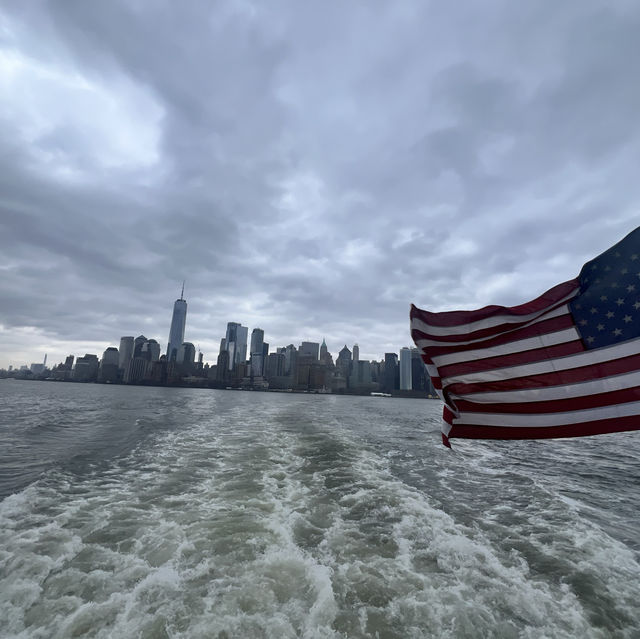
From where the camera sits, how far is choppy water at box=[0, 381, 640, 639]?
5113 millimetres

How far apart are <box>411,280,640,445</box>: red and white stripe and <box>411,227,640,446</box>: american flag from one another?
0.04 feet

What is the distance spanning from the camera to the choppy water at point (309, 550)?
5113mm

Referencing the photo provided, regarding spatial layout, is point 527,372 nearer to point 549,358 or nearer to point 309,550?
point 549,358

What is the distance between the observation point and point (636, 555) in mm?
7484

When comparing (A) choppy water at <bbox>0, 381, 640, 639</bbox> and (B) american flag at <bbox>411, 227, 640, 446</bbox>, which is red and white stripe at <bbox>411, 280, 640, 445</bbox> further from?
(A) choppy water at <bbox>0, 381, 640, 639</bbox>

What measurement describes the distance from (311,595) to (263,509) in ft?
13.0

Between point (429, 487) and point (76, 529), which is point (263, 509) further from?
point (429, 487)

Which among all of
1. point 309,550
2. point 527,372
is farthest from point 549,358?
point 309,550

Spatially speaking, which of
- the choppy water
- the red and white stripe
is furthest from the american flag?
the choppy water

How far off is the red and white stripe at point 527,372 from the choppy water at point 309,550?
3076 millimetres

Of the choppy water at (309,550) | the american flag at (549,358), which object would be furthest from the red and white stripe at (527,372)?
the choppy water at (309,550)

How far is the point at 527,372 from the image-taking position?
514 centimetres

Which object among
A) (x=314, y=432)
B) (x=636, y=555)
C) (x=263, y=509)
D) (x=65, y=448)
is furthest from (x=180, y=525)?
(x=314, y=432)

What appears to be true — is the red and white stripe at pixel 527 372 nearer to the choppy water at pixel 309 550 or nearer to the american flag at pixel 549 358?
the american flag at pixel 549 358
